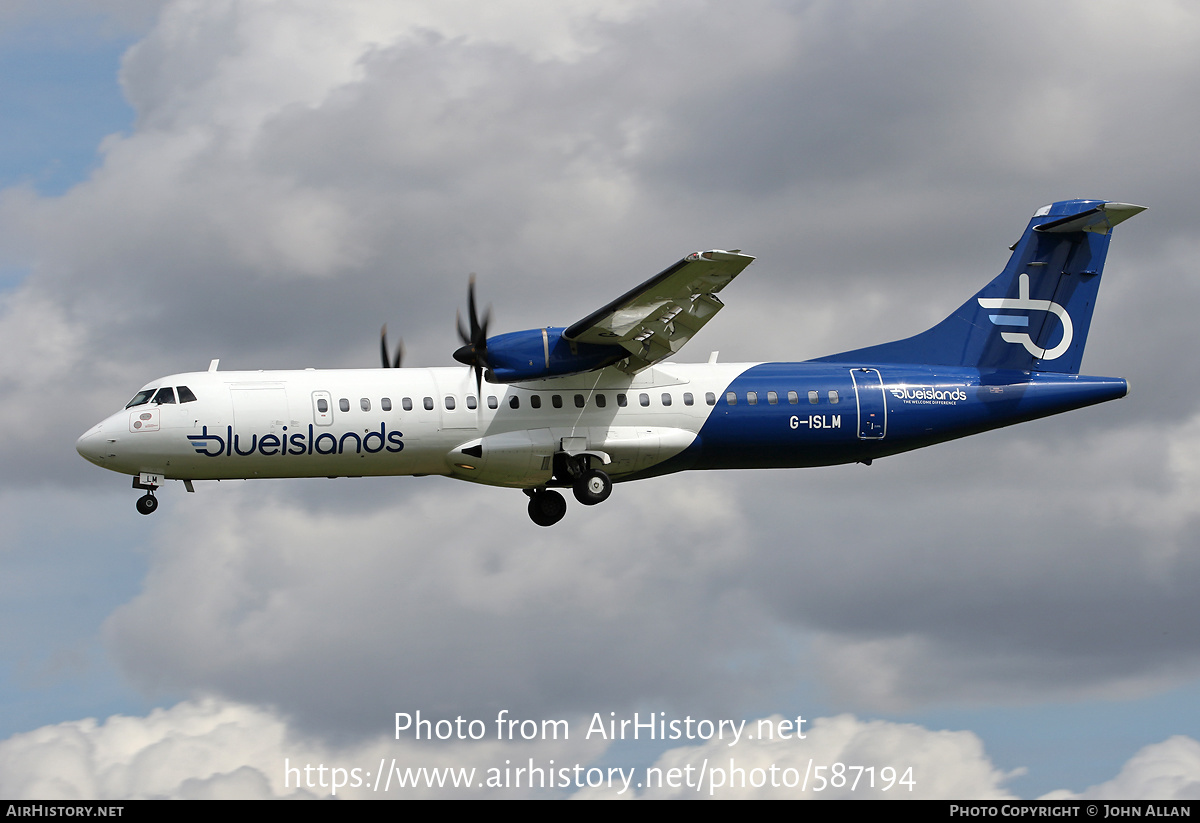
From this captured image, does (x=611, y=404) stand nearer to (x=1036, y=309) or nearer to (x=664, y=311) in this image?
→ (x=664, y=311)

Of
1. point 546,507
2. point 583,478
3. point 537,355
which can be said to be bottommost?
point 546,507

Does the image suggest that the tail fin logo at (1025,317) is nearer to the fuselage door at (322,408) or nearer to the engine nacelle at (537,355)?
the engine nacelle at (537,355)

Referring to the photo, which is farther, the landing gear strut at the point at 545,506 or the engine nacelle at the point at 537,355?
the landing gear strut at the point at 545,506

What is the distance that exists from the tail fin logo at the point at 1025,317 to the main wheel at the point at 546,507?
34.9 feet

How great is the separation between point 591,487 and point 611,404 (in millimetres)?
1747

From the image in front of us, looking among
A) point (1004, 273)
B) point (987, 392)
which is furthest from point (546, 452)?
point (1004, 273)

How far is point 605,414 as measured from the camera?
26781mm

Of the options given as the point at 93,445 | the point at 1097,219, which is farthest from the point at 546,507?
the point at 1097,219

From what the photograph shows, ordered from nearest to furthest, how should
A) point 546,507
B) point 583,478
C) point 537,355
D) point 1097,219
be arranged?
point 537,355 < point 583,478 < point 546,507 < point 1097,219

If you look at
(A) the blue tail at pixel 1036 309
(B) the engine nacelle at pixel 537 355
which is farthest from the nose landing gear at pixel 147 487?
(A) the blue tail at pixel 1036 309

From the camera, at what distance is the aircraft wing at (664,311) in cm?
2383

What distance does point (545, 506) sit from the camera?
28422 mm

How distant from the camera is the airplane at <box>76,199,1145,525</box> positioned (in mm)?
25312

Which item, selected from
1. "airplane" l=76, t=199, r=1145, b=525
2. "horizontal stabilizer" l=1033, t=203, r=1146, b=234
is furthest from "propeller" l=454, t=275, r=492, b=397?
"horizontal stabilizer" l=1033, t=203, r=1146, b=234
